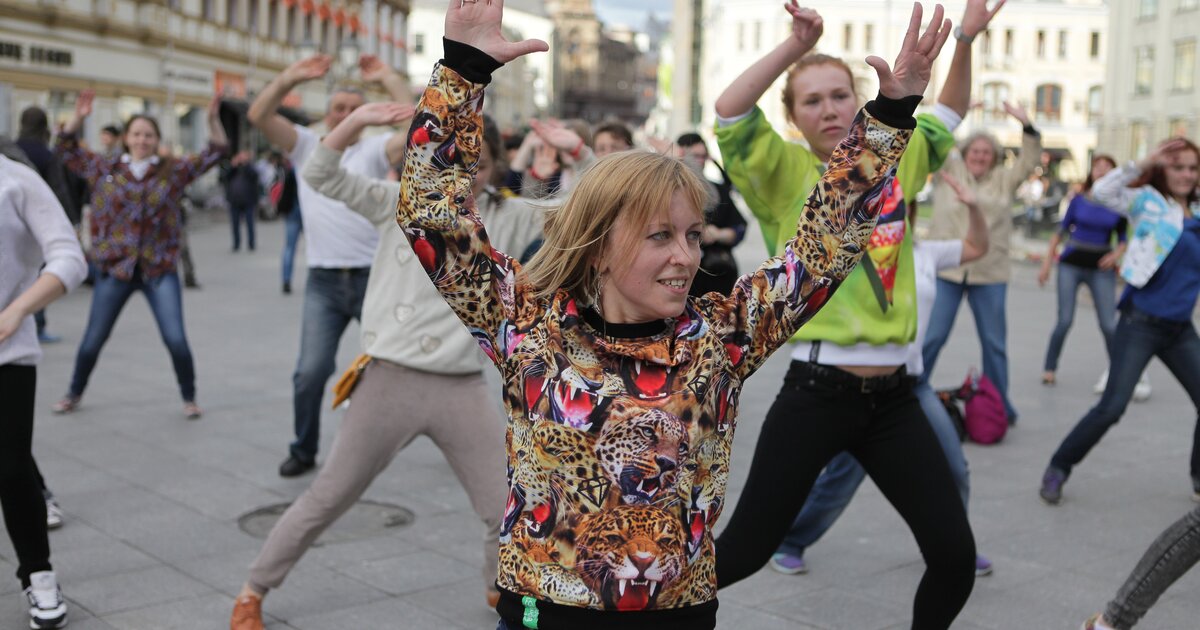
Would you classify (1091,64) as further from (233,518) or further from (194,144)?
(233,518)

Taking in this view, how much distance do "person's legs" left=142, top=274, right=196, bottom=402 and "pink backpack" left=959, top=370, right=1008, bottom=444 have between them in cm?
493

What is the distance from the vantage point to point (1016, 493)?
6.69 metres

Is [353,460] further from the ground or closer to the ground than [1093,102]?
closer to the ground

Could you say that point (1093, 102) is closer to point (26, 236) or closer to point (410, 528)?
point (410, 528)

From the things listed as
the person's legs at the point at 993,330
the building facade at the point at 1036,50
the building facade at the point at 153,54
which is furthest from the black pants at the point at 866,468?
the building facade at the point at 1036,50

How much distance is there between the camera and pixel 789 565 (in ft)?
17.2

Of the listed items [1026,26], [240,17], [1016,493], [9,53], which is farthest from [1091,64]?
[1016,493]

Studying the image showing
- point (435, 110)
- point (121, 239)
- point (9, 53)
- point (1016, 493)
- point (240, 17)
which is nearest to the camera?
point (435, 110)

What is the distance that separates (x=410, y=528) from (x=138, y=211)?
137 inches

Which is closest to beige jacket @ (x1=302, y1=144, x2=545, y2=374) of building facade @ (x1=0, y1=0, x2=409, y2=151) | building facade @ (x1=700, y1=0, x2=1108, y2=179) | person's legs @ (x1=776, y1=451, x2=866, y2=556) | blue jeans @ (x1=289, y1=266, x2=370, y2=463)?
person's legs @ (x1=776, y1=451, x2=866, y2=556)

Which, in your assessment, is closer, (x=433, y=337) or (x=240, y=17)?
(x=433, y=337)

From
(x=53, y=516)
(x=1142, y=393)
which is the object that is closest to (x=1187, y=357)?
(x=1142, y=393)

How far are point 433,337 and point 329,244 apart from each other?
2.62 metres

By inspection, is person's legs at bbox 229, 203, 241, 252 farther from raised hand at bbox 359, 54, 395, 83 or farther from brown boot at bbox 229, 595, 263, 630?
brown boot at bbox 229, 595, 263, 630
